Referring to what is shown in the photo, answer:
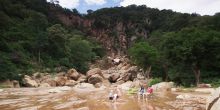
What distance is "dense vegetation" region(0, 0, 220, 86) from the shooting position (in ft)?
168

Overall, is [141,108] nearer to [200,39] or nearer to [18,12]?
[200,39]

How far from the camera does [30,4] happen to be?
127 meters

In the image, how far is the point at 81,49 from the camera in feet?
311

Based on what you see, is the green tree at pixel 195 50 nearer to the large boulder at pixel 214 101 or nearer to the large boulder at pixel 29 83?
the large boulder at pixel 29 83

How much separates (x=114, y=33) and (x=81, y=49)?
8468cm

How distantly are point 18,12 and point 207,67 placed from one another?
73728mm

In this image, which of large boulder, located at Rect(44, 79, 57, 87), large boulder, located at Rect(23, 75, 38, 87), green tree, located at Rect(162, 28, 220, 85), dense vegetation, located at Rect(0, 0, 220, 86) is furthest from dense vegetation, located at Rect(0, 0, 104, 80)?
green tree, located at Rect(162, 28, 220, 85)

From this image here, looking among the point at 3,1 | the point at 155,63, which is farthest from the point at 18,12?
the point at 155,63

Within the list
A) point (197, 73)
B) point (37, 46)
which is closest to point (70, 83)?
point (37, 46)

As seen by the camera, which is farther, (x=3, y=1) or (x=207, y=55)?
(x=3, y=1)

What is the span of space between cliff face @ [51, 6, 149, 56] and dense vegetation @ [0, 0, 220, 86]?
34.9 feet

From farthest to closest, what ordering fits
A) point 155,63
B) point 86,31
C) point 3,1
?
point 86,31
point 3,1
point 155,63

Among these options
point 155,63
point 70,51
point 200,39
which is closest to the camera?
point 200,39

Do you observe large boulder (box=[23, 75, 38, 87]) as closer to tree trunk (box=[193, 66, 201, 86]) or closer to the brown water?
the brown water
